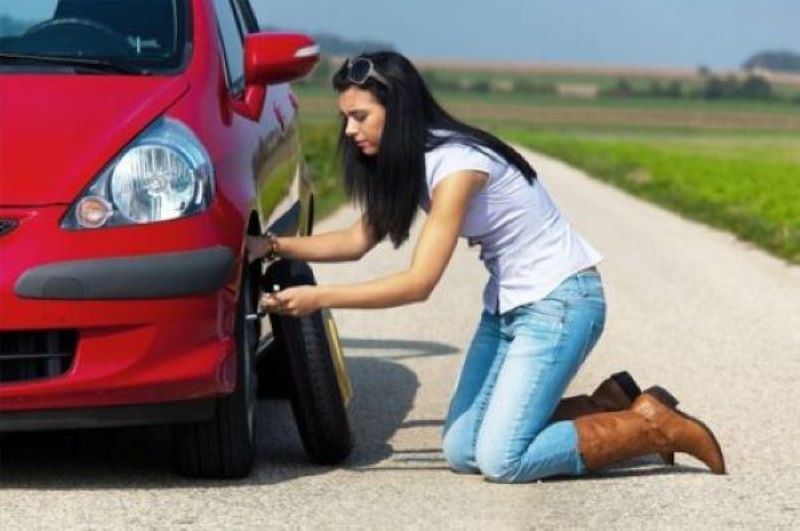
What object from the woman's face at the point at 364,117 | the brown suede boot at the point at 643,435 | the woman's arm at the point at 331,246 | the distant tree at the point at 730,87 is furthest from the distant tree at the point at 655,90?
the woman's face at the point at 364,117

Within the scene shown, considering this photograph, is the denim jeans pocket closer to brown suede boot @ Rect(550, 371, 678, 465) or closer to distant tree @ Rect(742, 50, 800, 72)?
brown suede boot @ Rect(550, 371, 678, 465)

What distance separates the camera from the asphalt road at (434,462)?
5.92 metres

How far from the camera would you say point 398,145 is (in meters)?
6.35

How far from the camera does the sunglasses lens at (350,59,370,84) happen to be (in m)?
6.35

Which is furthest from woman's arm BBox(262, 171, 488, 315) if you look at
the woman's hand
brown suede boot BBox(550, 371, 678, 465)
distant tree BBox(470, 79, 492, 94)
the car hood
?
distant tree BBox(470, 79, 492, 94)

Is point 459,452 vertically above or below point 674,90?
above

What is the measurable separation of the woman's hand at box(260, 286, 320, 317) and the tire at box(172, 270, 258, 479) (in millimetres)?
122

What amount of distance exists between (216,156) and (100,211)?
455 millimetres

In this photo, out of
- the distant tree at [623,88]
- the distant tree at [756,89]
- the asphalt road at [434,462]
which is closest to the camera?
the asphalt road at [434,462]

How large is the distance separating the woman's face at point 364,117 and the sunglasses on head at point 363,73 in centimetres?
3

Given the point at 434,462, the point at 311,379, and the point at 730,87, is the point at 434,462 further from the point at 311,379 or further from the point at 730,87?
the point at 730,87

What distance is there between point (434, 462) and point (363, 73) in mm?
1396

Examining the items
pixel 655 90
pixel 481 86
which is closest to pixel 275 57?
pixel 481 86

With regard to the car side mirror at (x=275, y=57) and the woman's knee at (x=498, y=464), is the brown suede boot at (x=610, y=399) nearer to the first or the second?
the woman's knee at (x=498, y=464)
